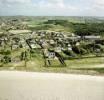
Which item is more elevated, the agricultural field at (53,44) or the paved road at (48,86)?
the agricultural field at (53,44)

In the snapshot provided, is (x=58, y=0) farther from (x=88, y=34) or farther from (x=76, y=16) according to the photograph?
(x=88, y=34)

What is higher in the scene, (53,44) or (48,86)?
(53,44)

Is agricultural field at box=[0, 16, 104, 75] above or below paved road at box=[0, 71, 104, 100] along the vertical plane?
above

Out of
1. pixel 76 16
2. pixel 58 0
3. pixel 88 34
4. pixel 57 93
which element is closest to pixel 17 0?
pixel 58 0
